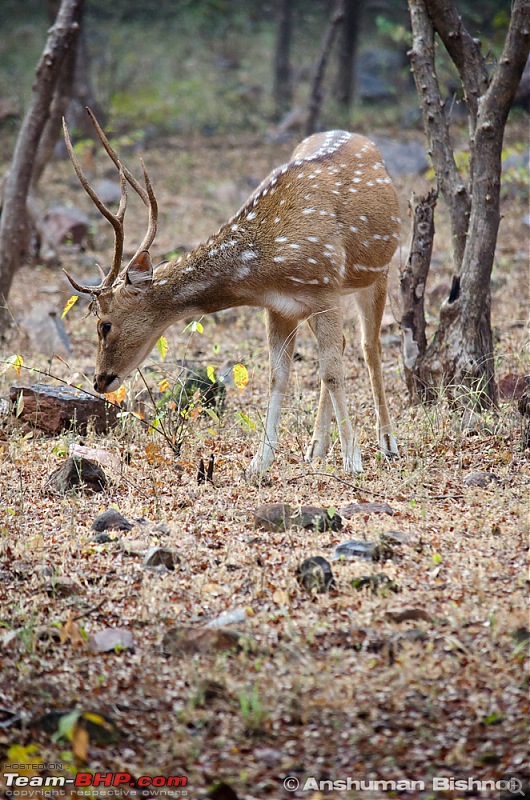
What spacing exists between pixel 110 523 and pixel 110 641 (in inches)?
50.5

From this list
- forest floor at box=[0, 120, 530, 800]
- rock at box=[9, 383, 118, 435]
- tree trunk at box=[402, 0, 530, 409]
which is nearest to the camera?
forest floor at box=[0, 120, 530, 800]

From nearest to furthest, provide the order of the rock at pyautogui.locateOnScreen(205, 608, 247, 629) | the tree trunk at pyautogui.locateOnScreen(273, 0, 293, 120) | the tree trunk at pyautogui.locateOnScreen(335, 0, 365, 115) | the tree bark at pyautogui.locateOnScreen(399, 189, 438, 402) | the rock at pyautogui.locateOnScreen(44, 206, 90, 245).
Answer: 1. the rock at pyautogui.locateOnScreen(205, 608, 247, 629)
2. the tree bark at pyautogui.locateOnScreen(399, 189, 438, 402)
3. the rock at pyautogui.locateOnScreen(44, 206, 90, 245)
4. the tree trunk at pyautogui.locateOnScreen(335, 0, 365, 115)
5. the tree trunk at pyautogui.locateOnScreen(273, 0, 293, 120)

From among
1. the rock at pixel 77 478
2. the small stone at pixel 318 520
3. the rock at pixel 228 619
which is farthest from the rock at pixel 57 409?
the rock at pixel 228 619

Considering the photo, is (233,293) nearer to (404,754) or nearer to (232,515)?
(232,515)

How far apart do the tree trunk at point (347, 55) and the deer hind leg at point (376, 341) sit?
1886 centimetres

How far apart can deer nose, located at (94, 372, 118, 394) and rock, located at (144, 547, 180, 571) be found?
67.4 inches

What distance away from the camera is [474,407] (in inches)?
265

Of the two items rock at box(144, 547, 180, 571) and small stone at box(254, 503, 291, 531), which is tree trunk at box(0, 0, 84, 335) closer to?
small stone at box(254, 503, 291, 531)

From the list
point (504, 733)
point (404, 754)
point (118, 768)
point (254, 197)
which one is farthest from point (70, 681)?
point (254, 197)

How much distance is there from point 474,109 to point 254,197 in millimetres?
2234

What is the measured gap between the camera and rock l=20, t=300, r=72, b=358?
1000cm

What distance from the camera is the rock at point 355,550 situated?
477 cm

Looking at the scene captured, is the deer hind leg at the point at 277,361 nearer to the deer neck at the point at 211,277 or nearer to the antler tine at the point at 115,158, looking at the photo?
the deer neck at the point at 211,277
